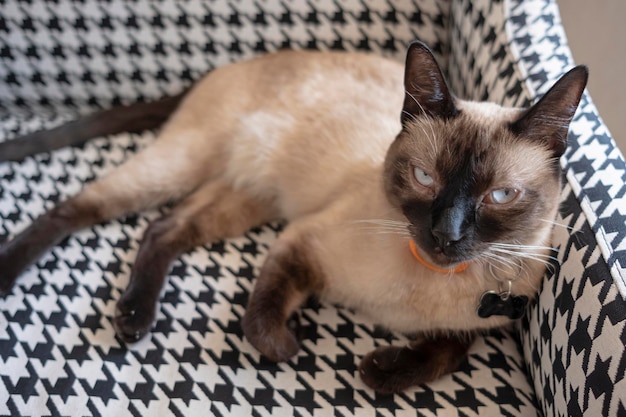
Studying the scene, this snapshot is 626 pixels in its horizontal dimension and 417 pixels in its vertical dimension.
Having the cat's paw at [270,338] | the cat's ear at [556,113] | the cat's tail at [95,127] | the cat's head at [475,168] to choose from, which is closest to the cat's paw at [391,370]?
the cat's paw at [270,338]

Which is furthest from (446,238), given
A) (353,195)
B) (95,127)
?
(95,127)

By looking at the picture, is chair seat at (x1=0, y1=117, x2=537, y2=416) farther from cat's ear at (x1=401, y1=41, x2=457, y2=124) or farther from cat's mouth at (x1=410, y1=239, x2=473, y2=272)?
cat's ear at (x1=401, y1=41, x2=457, y2=124)

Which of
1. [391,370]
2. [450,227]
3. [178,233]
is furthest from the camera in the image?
[178,233]

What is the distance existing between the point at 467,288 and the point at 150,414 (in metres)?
0.67

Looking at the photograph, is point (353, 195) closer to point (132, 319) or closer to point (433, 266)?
point (433, 266)

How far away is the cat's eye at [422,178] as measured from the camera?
102 cm

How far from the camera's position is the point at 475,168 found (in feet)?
3.17

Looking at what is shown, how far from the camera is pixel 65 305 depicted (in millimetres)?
1262

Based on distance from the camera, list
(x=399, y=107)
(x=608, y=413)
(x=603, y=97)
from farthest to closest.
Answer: (x=603, y=97) → (x=399, y=107) → (x=608, y=413)

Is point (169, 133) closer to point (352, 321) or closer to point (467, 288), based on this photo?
point (352, 321)

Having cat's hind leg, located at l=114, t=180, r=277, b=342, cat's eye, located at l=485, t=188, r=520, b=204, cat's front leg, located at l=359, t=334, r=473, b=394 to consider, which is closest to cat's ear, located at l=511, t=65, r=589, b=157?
cat's eye, located at l=485, t=188, r=520, b=204

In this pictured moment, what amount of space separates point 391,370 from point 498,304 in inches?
10.0

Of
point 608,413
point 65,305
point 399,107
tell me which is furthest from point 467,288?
point 65,305

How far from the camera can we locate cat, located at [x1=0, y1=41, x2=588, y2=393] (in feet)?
3.24
